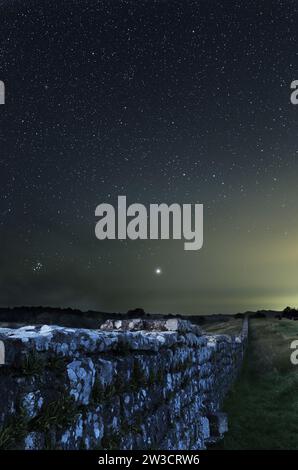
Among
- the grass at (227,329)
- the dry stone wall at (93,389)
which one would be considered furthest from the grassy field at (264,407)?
the grass at (227,329)

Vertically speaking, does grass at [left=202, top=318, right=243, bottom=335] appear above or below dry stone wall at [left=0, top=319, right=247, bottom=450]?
below

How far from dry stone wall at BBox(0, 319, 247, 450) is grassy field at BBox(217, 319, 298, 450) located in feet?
12.9

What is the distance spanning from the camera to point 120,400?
15.0 ft

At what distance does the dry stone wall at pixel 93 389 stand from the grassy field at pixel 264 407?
154 inches

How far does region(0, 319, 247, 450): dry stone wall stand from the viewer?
3.10 m

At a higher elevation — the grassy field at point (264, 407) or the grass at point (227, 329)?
the grassy field at point (264, 407)

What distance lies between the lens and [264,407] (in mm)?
13992

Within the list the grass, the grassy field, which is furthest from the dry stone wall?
the grass

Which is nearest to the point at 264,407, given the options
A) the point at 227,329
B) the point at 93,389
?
the point at 93,389

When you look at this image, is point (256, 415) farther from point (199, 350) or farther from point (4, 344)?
point (4, 344)

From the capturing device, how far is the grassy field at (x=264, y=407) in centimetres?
1056

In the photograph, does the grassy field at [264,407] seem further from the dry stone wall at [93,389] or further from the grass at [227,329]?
the grass at [227,329]

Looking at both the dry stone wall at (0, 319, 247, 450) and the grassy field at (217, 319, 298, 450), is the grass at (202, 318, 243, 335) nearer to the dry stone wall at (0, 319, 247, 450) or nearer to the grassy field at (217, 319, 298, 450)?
the grassy field at (217, 319, 298, 450)
